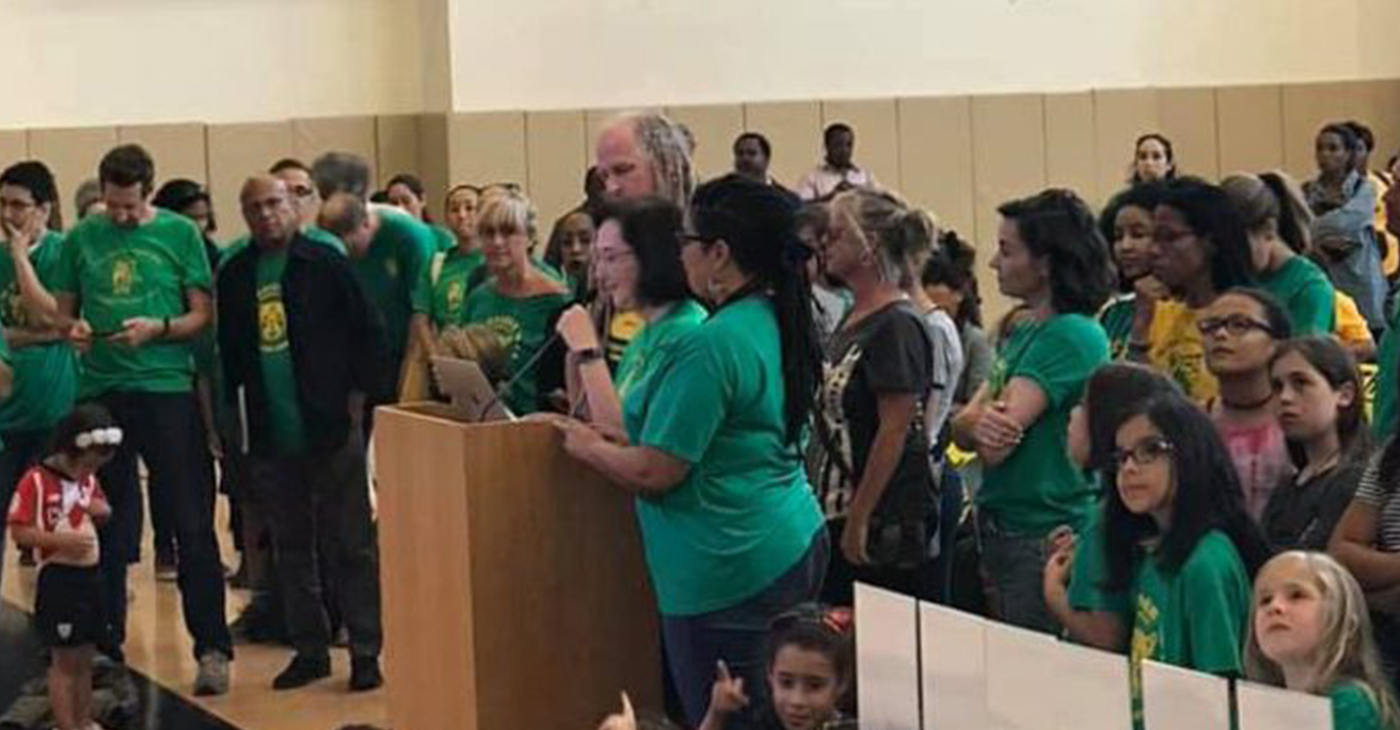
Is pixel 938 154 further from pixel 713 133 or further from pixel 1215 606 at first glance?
pixel 1215 606

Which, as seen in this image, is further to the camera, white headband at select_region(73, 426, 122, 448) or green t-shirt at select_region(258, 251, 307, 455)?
green t-shirt at select_region(258, 251, 307, 455)

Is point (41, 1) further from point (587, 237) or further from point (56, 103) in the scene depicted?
point (587, 237)

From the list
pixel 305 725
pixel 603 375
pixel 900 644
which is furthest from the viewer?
pixel 305 725

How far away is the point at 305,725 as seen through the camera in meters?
6.70

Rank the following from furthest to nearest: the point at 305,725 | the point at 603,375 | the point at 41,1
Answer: the point at 41,1 < the point at 305,725 < the point at 603,375

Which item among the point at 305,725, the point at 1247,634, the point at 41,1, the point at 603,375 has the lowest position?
the point at 305,725

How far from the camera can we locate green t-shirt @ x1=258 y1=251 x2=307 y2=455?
23.5 ft

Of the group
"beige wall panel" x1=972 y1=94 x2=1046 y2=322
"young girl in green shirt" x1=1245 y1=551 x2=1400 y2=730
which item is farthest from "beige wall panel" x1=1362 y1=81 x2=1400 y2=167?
"young girl in green shirt" x1=1245 y1=551 x2=1400 y2=730

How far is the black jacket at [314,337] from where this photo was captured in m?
7.12

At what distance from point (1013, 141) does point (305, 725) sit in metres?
8.79

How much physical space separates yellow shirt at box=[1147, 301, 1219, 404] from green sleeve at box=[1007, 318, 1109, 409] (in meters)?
0.30

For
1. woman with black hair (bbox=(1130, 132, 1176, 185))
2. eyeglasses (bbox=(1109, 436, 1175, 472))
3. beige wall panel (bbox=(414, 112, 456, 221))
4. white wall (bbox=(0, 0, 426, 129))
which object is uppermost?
white wall (bbox=(0, 0, 426, 129))

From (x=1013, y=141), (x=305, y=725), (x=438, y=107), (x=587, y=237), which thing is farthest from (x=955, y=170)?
(x=305, y=725)

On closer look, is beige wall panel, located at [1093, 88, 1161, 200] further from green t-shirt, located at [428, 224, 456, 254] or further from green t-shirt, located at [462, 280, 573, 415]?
green t-shirt, located at [462, 280, 573, 415]
